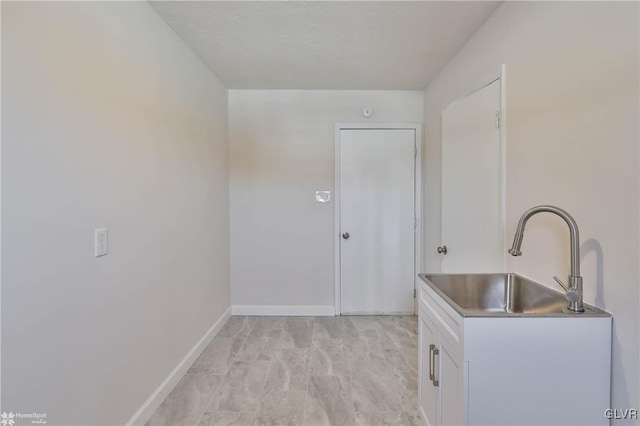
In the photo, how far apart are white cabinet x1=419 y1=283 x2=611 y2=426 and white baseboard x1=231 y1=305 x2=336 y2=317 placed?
7.51 feet

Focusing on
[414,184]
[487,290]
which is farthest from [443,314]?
[414,184]

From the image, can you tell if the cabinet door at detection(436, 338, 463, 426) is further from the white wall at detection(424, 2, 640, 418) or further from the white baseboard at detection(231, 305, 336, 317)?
the white baseboard at detection(231, 305, 336, 317)

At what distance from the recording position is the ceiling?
5.86ft

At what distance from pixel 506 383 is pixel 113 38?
2.26 meters

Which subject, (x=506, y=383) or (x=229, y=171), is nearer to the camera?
(x=506, y=383)

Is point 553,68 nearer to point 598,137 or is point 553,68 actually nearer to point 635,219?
point 598,137

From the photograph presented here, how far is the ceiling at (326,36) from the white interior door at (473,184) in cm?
49

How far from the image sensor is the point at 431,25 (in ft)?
6.45

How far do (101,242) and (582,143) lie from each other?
83.3 inches

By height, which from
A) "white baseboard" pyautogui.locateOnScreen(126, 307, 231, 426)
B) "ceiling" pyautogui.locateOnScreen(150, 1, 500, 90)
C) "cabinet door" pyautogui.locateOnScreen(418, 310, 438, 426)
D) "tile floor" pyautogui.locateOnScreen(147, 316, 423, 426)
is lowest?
"tile floor" pyautogui.locateOnScreen(147, 316, 423, 426)

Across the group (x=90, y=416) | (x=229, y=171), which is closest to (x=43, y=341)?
(x=90, y=416)

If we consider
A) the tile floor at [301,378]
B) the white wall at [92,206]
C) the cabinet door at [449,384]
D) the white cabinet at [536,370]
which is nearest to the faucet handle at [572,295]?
the white cabinet at [536,370]

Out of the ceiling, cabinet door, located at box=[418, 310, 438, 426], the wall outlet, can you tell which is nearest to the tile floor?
cabinet door, located at box=[418, 310, 438, 426]

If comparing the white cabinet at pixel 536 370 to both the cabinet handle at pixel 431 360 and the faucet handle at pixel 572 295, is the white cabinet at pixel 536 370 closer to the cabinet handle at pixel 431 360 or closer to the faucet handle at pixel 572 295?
the faucet handle at pixel 572 295
